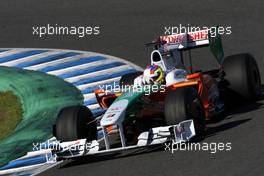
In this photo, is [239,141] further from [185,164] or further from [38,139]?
[38,139]

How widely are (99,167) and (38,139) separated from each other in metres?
2.55

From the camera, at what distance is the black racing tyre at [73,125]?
1232 cm

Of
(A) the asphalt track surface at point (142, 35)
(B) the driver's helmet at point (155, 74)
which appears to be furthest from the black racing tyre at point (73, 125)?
(B) the driver's helmet at point (155, 74)

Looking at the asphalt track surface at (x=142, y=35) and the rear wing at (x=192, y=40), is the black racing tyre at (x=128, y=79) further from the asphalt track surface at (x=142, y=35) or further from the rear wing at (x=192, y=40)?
the asphalt track surface at (x=142, y=35)

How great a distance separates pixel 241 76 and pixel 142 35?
20.9 ft

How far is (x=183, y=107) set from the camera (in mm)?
11906

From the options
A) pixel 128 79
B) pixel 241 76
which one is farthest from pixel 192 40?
pixel 128 79

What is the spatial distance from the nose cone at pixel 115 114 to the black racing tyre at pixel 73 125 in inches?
19.6

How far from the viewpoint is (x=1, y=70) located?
60.6ft

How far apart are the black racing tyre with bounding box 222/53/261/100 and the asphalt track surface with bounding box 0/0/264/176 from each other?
0.81ft

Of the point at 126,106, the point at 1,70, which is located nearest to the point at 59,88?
the point at 1,70

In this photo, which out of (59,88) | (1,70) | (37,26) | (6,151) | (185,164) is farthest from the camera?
(37,26)

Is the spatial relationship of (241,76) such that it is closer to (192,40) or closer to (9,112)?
(192,40)

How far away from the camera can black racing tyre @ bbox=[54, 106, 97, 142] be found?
12322 mm
